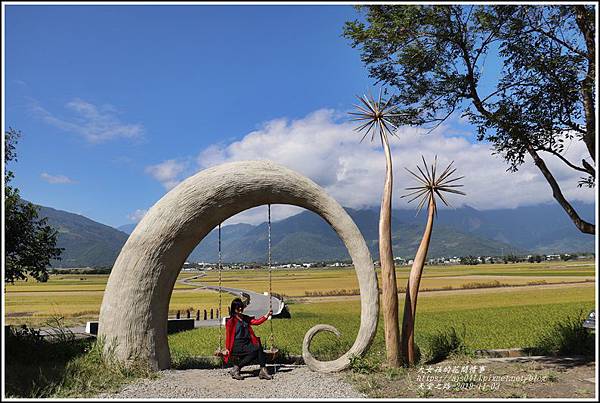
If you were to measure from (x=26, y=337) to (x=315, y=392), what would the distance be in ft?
16.0

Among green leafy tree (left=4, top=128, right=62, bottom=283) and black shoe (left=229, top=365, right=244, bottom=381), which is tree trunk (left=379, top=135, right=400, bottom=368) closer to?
black shoe (left=229, top=365, right=244, bottom=381)

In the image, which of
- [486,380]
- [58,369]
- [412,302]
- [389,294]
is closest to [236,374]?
[58,369]

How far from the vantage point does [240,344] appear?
21.8 feet

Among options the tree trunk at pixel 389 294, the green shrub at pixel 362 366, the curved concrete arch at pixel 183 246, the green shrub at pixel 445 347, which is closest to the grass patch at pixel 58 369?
the curved concrete arch at pixel 183 246

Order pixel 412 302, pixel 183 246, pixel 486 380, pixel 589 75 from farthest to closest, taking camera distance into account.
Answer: pixel 412 302, pixel 183 246, pixel 589 75, pixel 486 380

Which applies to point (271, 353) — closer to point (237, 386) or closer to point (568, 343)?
point (237, 386)

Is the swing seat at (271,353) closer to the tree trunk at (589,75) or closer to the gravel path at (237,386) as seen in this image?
the gravel path at (237,386)

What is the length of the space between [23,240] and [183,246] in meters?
5.02

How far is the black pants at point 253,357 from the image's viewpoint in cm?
662

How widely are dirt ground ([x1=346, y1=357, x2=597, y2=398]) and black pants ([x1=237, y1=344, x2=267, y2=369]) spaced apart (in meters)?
1.30

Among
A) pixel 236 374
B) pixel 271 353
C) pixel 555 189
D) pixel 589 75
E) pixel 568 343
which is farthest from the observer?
pixel 568 343

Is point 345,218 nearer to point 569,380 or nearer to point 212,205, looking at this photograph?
point 212,205

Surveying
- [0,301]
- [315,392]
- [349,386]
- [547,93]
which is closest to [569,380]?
[349,386]

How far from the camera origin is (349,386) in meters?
6.20
